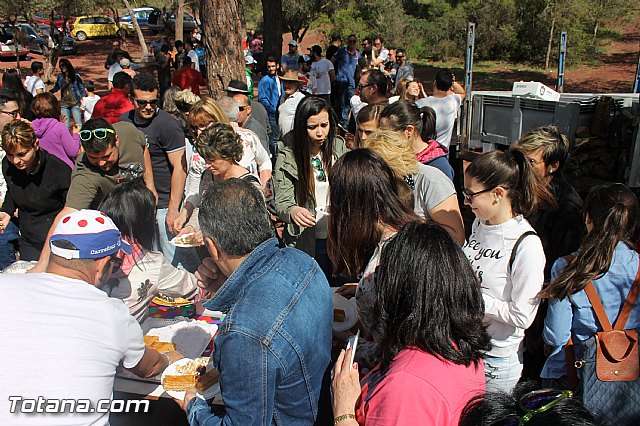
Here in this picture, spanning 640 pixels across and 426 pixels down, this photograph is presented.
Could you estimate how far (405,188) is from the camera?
2811mm

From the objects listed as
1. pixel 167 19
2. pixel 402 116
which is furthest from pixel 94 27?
pixel 402 116

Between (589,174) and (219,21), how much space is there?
18.7 feet

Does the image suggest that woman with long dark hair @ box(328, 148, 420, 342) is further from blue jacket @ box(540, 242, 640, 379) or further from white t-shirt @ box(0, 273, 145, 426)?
white t-shirt @ box(0, 273, 145, 426)

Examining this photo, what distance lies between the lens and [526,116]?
7.01 meters

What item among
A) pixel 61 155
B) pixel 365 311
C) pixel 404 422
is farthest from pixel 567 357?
pixel 61 155

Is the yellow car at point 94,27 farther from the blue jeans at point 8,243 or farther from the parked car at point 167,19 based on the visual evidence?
the blue jeans at point 8,243

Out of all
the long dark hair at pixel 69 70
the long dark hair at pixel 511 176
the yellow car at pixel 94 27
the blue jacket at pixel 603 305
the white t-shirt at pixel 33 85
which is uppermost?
the yellow car at pixel 94 27

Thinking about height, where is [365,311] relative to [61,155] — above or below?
below

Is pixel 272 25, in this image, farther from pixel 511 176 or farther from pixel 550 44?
pixel 550 44

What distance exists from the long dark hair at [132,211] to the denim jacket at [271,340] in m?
1.46

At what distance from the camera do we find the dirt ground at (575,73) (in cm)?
1919

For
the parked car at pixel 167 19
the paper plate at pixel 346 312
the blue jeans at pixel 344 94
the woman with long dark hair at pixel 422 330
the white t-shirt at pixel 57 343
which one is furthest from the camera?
the parked car at pixel 167 19

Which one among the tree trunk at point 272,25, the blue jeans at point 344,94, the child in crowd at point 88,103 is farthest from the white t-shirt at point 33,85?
the blue jeans at point 344,94

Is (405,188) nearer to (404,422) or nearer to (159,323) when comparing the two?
(404,422)
